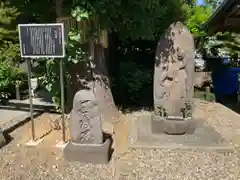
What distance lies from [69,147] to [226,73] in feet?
26.0

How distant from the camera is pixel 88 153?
4609mm

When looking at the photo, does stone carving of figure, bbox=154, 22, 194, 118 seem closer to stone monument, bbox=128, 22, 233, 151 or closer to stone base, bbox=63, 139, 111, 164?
stone monument, bbox=128, 22, 233, 151

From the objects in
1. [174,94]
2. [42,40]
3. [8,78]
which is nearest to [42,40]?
[42,40]

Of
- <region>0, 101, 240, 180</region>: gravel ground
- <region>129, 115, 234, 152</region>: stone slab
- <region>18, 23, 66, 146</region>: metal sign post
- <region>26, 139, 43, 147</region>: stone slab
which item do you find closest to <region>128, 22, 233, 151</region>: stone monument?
<region>129, 115, 234, 152</region>: stone slab

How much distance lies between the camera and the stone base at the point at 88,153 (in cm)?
460

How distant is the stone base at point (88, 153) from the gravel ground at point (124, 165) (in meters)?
0.10

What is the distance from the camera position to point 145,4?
6.51m

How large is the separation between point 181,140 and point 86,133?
6.17 ft

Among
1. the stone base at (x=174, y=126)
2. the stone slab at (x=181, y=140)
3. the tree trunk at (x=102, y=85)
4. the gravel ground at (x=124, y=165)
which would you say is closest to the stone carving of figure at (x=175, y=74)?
the stone base at (x=174, y=126)

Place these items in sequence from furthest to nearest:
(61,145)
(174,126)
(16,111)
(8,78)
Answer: (8,78) < (16,111) < (174,126) < (61,145)

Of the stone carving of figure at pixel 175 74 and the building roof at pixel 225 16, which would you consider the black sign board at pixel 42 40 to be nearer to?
the stone carving of figure at pixel 175 74

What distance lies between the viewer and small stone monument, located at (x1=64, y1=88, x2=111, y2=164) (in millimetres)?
4598

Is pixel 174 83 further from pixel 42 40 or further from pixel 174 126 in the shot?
pixel 42 40

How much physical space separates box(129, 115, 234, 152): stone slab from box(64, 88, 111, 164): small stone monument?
81 centimetres
